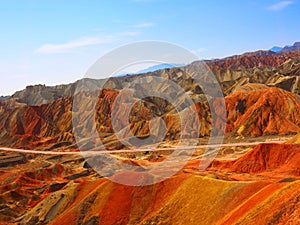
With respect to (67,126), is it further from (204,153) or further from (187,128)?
(204,153)

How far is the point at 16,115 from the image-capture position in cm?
14925

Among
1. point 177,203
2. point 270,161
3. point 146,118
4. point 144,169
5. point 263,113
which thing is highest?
point 263,113

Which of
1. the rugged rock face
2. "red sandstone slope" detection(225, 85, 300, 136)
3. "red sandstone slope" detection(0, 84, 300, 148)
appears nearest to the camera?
the rugged rock face

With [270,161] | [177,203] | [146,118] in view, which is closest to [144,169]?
[270,161]

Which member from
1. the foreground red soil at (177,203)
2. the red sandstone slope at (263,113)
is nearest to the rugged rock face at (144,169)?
the foreground red soil at (177,203)

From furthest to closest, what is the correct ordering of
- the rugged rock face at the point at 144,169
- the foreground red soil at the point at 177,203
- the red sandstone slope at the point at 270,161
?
the red sandstone slope at the point at 270,161 < the rugged rock face at the point at 144,169 < the foreground red soil at the point at 177,203

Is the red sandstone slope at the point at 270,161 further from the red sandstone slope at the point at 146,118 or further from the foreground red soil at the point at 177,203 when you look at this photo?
the red sandstone slope at the point at 146,118

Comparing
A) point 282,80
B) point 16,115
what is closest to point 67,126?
point 16,115

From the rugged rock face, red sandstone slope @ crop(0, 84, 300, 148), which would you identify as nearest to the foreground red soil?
the rugged rock face

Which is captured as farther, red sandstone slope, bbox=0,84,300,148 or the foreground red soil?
red sandstone slope, bbox=0,84,300,148

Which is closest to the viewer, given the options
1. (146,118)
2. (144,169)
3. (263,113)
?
(144,169)

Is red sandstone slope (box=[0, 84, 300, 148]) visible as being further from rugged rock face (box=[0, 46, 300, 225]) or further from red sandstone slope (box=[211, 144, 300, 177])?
red sandstone slope (box=[211, 144, 300, 177])

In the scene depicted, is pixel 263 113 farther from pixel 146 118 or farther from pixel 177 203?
pixel 177 203

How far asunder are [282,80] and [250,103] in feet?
112
